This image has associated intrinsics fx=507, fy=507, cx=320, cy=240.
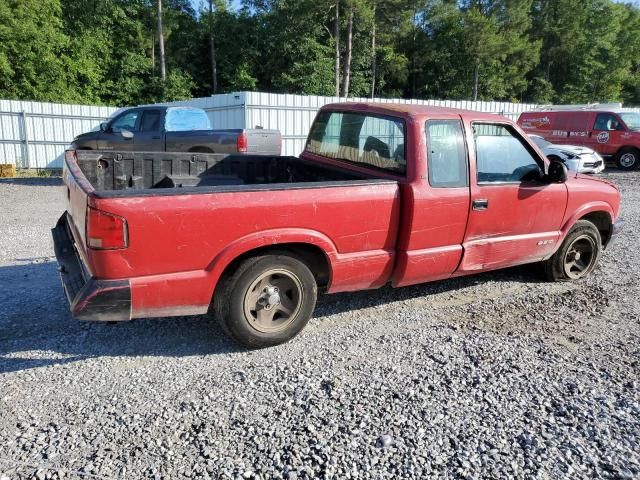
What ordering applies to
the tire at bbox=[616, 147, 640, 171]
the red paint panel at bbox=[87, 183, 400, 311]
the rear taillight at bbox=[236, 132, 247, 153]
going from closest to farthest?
1. the red paint panel at bbox=[87, 183, 400, 311]
2. the rear taillight at bbox=[236, 132, 247, 153]
3. the tire at bbox=[616, 147, 640, 171]

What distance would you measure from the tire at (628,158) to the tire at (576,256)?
15.0 metres

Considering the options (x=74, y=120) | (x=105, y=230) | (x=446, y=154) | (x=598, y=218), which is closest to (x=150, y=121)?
(x=74, y=120)

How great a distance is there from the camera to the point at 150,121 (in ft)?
39.7

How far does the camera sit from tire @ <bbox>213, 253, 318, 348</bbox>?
11.8ft

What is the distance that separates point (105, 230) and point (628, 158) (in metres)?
19.9

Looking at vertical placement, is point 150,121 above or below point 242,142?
above

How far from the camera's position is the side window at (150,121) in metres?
12.0

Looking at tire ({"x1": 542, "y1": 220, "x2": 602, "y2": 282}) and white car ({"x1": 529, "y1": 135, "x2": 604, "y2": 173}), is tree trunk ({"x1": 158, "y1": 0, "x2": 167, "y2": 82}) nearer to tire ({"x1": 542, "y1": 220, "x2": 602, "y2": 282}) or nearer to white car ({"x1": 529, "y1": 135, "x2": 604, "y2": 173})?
white car ({"x1": 529, "y1": 135, "x2": 604, "y2": 173})

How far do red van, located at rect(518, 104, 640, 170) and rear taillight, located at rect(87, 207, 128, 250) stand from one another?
19.0 meters

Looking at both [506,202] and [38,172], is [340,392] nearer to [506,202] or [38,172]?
[506,202]

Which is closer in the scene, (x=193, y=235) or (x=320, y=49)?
(x=193, y=235)

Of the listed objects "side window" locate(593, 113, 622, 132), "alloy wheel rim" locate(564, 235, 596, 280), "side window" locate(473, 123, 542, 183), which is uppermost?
"side window" locate(593, 113, 622, 132)

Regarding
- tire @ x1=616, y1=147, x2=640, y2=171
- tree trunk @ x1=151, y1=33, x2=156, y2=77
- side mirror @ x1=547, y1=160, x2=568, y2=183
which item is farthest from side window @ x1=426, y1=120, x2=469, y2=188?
tree trunk @ x1=151, y1=33, x2=156, y2=77

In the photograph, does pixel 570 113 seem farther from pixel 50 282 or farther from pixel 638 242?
pixel 50 282
